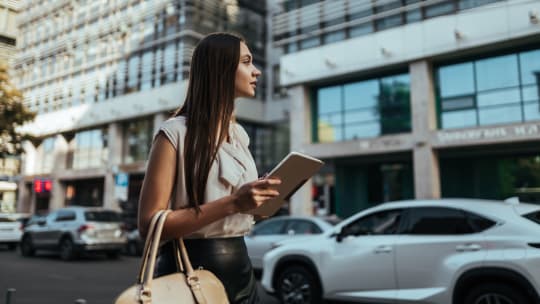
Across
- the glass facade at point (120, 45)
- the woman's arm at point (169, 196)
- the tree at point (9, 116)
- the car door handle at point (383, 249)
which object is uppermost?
the glass facade at point (120, 45)

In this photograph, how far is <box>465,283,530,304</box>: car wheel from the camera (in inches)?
195

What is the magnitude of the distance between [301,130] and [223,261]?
20.7 meters

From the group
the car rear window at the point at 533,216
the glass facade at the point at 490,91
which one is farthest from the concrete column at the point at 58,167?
the car rear window at the point at 533,216

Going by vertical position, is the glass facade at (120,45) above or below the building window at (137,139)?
above

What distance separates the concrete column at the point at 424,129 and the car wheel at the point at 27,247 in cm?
1458

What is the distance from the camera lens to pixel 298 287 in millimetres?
6996

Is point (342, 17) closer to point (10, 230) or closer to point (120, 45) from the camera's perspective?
point (10, 230)

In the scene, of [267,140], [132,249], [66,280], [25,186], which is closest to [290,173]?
[66,280]

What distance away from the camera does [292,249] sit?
7203mm

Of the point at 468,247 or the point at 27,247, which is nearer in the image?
the point at 468,247

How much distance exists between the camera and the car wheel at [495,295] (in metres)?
4.95

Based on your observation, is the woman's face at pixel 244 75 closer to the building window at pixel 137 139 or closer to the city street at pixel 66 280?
the city street at pixel 66 280

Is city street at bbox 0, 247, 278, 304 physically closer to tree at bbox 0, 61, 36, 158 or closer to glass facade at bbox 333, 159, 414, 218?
tree at bbox 0, 61, 36, 158

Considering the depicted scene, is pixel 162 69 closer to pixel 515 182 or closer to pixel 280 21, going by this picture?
pixel 280 21
